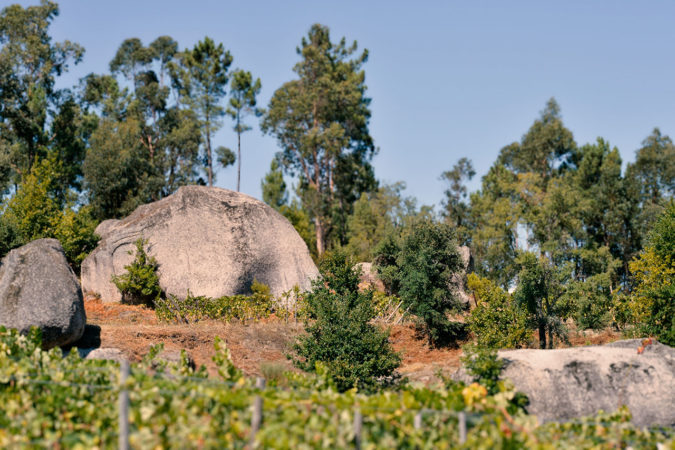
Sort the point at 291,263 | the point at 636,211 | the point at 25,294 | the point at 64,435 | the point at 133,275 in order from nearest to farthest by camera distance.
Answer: the point at 64,435
the point at 25,294
the point at 133,275
the point at 291,263
the point at 636,211

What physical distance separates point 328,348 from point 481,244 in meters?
34.7

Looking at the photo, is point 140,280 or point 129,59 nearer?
point 140,280

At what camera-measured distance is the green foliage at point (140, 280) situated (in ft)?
86.2

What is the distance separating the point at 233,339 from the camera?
67.5 feet

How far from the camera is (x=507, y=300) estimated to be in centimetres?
2542

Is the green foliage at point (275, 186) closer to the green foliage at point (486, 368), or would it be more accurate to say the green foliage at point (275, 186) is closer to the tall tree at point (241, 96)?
the tall tree at point (241, 96)

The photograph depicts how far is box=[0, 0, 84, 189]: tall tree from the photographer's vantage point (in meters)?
43.9

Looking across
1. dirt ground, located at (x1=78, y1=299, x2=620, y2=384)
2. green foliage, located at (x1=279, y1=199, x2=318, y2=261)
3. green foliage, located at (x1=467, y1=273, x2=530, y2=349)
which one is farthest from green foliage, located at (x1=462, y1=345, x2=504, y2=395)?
green foliage, located at (x1=279, y1=199, x2=318, y2=261)

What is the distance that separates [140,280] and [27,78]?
27.3 metres

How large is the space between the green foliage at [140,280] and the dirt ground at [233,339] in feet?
2.32

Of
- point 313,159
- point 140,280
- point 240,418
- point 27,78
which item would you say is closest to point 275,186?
point 313,159

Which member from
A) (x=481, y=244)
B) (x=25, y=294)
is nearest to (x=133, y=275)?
(x=25, y=294)

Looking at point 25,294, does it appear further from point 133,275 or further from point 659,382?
point 659,382

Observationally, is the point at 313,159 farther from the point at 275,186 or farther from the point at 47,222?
the point at 47,222
